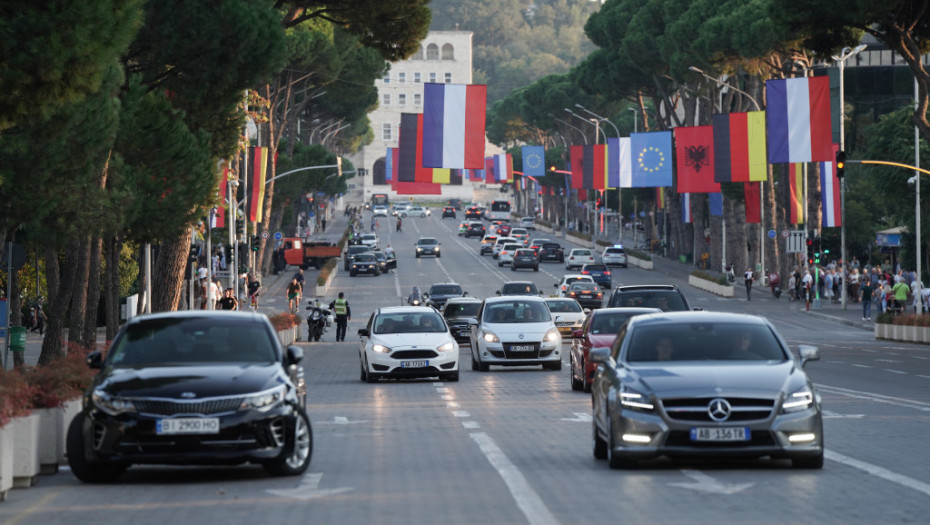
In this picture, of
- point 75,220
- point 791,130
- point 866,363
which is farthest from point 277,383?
point 791,130

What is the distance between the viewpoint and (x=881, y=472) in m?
13.1

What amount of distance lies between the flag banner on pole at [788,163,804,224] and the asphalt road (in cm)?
4338

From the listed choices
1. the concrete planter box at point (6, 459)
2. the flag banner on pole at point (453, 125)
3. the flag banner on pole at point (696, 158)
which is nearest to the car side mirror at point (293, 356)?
the concrete planter box at point (6, 459)

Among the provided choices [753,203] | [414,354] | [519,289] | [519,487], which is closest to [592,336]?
[414,354]

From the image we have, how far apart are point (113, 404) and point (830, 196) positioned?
5266 centimetres

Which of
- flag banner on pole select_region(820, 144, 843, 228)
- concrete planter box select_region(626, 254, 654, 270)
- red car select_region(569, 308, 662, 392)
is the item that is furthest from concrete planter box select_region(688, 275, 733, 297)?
red car select_region(569, 308, 662, 392)

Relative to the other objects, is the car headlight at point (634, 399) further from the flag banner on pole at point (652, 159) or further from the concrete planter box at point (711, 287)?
the concrete planter box at point (711, 287)

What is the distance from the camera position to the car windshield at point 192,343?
13914 mm

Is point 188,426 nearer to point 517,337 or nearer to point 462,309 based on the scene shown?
point 517,337

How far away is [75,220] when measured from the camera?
96.7 ft

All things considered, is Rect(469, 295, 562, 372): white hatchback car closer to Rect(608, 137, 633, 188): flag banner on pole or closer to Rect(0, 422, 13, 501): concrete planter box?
Rect(0, 422, 13, 501): concrete planter box

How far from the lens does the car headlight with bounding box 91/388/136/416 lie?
12680 mm

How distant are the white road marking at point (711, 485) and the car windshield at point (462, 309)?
108 feet

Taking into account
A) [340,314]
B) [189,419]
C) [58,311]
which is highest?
[58,311]
